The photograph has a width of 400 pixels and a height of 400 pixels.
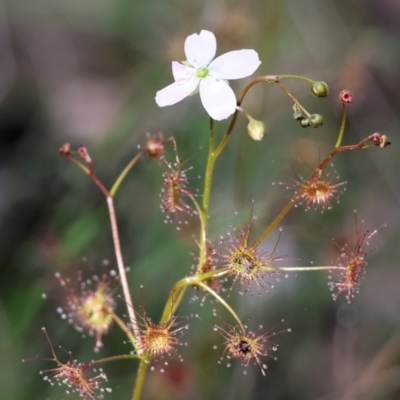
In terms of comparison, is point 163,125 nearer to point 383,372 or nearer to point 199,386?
point 199,386

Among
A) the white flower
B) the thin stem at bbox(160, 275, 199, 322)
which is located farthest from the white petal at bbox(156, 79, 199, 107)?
the thin stem at bbox(160, 275, 199, 322)

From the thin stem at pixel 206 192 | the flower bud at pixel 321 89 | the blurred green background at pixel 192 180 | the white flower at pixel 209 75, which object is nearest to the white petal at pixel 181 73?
the white flower at pixel 209 75

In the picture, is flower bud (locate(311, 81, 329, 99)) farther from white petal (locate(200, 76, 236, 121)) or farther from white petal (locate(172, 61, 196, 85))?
white petal (locate(172, 61, 196, 85))

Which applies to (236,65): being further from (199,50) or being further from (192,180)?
(192,180)

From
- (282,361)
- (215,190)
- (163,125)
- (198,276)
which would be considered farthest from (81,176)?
(198,276)

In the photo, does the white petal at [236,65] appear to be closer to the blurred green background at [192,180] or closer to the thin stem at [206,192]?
the thin stem at [206,192]

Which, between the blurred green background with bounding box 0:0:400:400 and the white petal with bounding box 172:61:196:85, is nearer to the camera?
the white petal with bounding box 172:61:196:85
